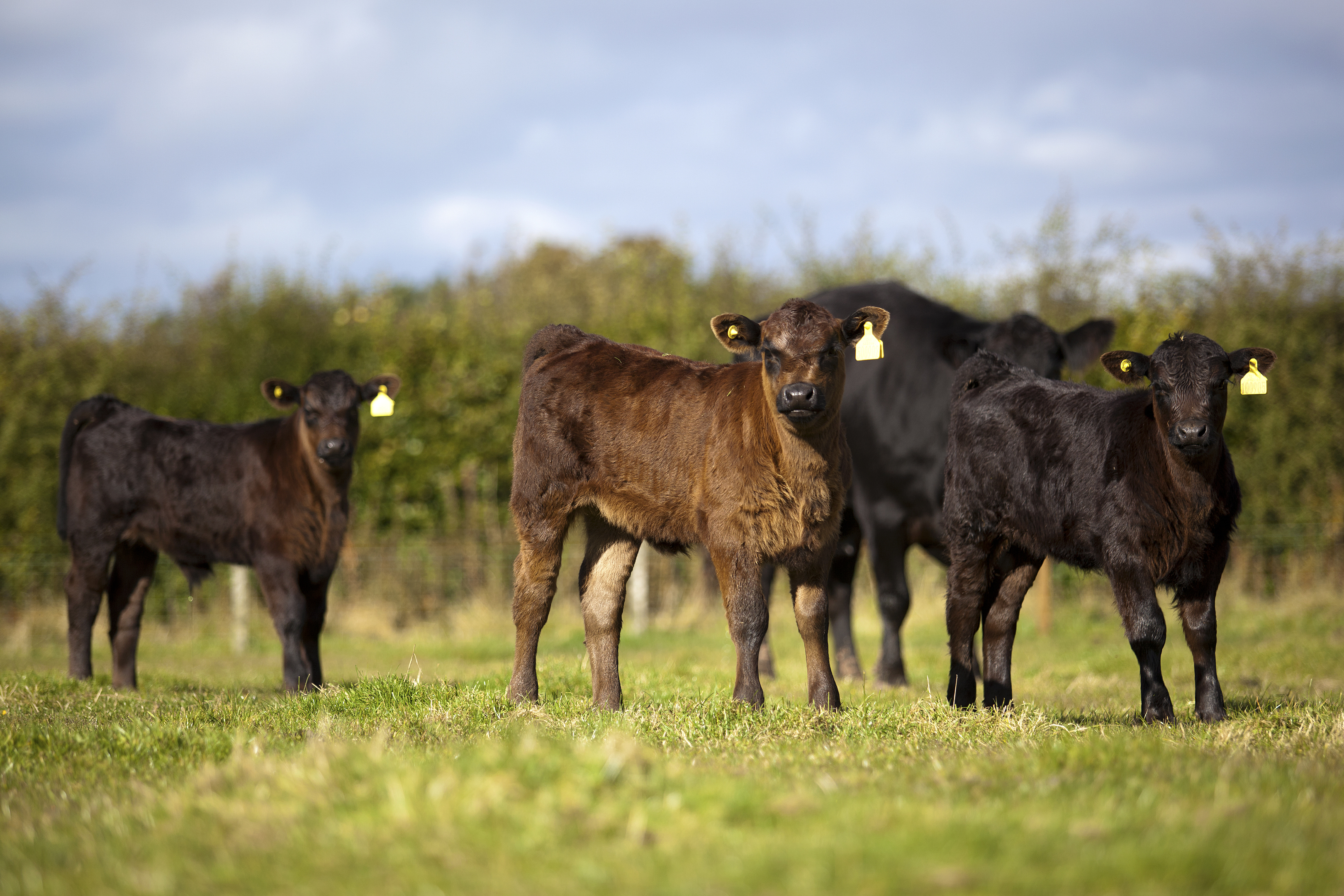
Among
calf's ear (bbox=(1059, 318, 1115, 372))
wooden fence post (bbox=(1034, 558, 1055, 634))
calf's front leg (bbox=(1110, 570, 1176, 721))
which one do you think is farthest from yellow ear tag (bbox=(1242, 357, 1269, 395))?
wooden fence post (bbox=(1034, 558, 1055, 634))

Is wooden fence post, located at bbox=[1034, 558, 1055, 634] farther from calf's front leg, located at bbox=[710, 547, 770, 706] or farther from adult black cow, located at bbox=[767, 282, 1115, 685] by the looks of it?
calf's front leg, located at bbox=[710, 547, 770, 706]

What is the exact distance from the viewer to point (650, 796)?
3312 mm

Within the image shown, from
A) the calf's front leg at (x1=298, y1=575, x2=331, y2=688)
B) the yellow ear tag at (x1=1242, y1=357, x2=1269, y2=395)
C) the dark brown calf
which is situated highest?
the yellow ear tag at (x1=1242, y1=357, x2=1269, y2=395)

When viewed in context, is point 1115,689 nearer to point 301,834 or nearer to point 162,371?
point 301,834

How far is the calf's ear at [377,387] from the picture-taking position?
9.57 metres

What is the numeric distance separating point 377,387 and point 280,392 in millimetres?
780

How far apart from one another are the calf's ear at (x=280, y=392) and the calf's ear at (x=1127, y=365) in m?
6.18

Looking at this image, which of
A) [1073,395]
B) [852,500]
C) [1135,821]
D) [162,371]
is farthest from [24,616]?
[1135,821]

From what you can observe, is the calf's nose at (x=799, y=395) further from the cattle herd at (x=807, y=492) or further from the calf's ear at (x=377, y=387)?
the calf's ear at (x=377, y=387)

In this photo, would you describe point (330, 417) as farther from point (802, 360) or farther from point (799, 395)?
point (799, 395)

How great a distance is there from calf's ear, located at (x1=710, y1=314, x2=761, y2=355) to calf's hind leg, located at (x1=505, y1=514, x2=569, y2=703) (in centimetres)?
140

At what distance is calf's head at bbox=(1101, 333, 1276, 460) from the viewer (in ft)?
19.1

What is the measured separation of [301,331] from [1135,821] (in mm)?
15989

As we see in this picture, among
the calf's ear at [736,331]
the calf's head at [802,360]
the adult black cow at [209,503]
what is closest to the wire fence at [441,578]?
the adult black cow at [209,503]
